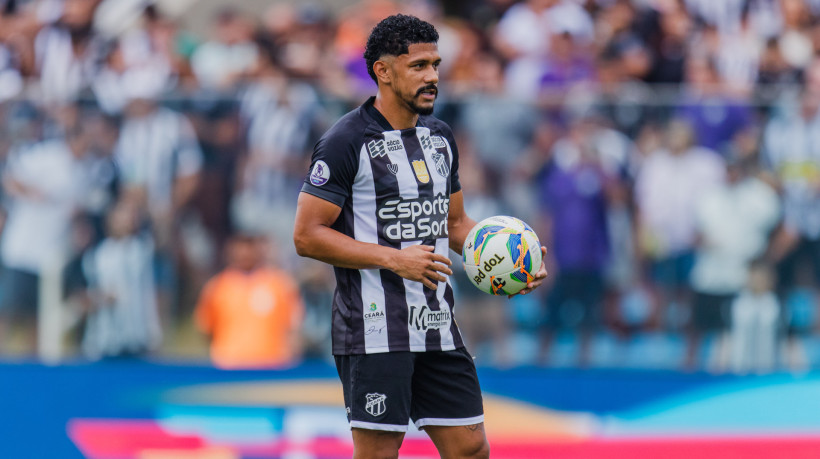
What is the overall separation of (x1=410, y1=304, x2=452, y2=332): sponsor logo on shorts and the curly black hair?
42.6 inches

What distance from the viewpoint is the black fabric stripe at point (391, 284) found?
4695 mm

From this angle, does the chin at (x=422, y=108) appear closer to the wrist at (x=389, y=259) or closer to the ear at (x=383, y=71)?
the ear at (x=383, y=71)

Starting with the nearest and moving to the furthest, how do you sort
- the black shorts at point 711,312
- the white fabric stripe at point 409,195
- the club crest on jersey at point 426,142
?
the white fabric stripe at point 409,195 → the club crest on jersey at point 426,142 → the black shorts at point 711,312

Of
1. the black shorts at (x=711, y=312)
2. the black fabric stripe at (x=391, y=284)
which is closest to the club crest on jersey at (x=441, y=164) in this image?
the black fabric stripe at (x=391, y=284)

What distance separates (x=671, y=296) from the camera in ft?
27.0

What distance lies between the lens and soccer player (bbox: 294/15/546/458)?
4625 mm

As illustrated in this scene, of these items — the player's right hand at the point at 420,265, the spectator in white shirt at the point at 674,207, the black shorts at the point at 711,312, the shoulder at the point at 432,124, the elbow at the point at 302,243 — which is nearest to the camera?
the player's right hand at the point at 420,265

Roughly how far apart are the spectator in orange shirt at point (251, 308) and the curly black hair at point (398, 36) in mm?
3940

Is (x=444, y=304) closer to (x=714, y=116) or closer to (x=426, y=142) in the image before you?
(x=426, y=142)

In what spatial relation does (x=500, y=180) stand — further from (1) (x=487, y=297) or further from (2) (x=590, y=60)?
(2) (x=590, y=60)

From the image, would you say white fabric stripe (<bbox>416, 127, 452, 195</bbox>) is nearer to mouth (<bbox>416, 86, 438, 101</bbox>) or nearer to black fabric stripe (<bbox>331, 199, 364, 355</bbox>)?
mouth (<bbox>416, 86, 438, 101</bbox>)

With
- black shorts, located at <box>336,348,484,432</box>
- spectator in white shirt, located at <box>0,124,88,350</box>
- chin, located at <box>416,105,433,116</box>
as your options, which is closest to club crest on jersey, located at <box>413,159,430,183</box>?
chin, located at <box>416,105,433,116</box>

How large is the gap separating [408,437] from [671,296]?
249cm

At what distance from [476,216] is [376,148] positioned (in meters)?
3.49
